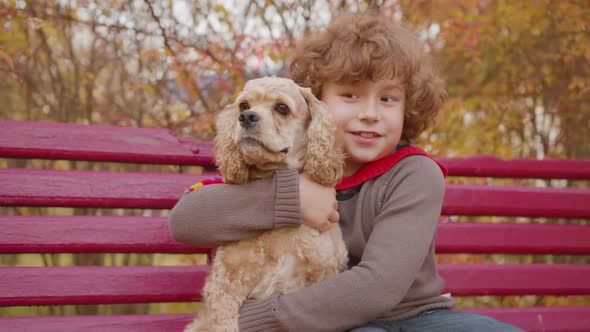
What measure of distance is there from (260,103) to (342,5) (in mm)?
2130

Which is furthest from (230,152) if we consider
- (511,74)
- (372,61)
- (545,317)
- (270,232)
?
(511,74)

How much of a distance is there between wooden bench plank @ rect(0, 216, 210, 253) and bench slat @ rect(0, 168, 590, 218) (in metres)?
0.08

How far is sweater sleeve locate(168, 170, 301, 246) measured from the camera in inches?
79.7

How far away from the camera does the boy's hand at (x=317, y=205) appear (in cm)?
204

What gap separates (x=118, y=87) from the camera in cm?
461

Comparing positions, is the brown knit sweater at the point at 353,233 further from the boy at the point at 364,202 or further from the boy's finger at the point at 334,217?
the boy's finger at the point at 334,217

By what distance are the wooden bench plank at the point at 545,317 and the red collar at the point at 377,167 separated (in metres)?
1.22

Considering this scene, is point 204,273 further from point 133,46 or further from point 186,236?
point 133,46

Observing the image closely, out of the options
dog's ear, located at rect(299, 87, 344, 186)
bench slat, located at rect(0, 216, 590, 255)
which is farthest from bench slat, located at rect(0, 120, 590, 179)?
dog's ear, located at rect(299, 87, 344, 186)

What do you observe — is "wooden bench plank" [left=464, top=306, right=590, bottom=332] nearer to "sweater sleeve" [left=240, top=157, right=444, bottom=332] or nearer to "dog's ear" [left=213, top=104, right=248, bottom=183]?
"sweater sleeve" [left=240, top=157, right=444, bottom=332]

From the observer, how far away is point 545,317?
3156 mm

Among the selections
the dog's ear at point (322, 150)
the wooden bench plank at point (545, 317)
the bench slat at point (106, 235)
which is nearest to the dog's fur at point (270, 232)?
the dog's ear at point (322, 150)

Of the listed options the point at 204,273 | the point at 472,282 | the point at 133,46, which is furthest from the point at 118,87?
the point at 472,282

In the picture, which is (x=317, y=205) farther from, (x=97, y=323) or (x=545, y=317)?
(x=545, y=317)
